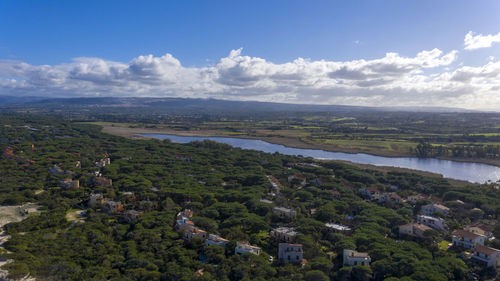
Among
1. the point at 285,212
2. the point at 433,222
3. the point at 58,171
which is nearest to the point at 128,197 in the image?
the point at 58,171

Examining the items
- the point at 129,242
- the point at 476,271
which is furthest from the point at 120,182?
the point at 476,271

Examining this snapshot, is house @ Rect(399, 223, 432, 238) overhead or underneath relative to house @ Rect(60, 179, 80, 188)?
underneath

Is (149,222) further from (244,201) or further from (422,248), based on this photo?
(422,248)

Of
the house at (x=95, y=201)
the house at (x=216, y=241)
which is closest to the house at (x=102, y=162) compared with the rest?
the house at (x=95, y=201)

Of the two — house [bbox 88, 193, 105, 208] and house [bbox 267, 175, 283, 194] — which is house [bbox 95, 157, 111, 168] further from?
house [bbox 267, 175, 283, 194]

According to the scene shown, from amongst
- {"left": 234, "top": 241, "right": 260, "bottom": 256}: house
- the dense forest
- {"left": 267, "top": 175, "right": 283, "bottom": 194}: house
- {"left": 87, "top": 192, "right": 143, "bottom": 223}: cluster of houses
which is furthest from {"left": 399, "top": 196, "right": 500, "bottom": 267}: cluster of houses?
{"left": 87, "top": 192, "right": 143, "bottom": 223}: cluster of houses
